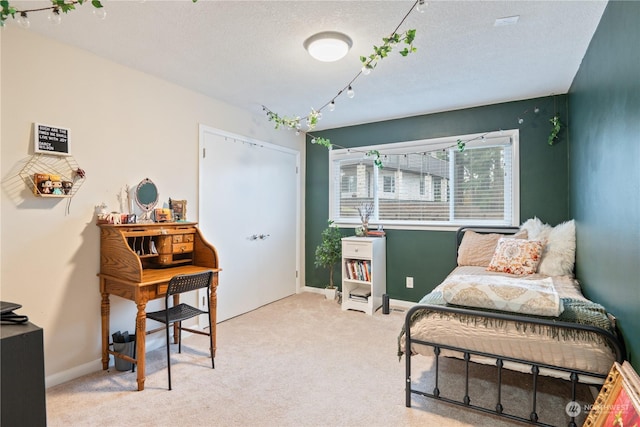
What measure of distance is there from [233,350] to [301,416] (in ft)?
3.72

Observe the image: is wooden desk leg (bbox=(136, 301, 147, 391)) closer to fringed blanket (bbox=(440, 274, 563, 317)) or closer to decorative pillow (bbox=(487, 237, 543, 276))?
fringed blanket (bbox=(440, 274, 563, 317))

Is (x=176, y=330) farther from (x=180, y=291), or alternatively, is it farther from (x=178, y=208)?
(x=178, y=208)

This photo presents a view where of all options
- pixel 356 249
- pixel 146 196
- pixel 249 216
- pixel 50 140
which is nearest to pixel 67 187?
pixel 50 140

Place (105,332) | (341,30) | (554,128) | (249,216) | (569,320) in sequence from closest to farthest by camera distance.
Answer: (569,320) → (341,30) → (105,332) → (554,128) → (249,216)

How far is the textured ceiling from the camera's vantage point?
2.01 meters

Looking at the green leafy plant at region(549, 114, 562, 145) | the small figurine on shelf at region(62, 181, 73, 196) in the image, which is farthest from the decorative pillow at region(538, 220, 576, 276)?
the small figurine on shelf at region(62, 181, 73, 196)

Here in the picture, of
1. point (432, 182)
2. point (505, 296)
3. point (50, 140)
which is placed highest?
point (50, 140)

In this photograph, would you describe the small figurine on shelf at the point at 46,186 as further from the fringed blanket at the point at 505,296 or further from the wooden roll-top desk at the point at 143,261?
the fringed blanket at the point at 505,296

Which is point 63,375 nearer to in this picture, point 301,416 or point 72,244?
point 72,244

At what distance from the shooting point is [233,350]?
9.73 ft

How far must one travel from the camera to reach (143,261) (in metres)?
2.93

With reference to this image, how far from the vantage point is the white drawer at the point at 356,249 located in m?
4.06

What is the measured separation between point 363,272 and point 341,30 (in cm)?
273

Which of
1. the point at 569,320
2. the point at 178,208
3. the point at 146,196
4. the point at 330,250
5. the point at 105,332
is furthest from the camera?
the point at 330,250
